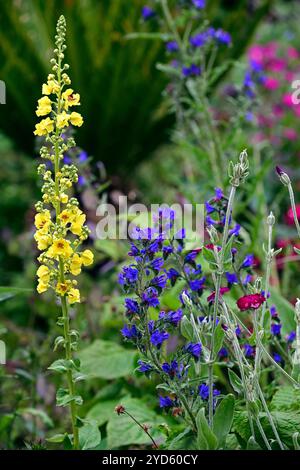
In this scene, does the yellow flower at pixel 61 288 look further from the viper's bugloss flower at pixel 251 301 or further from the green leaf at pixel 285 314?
the green leaf at pixel 285 314

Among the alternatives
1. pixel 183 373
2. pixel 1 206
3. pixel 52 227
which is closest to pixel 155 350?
pixel 183 373

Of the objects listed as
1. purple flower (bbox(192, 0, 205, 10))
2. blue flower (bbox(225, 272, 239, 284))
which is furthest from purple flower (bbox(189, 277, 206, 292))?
purple flower (bbox(192, 0, 205, 10))

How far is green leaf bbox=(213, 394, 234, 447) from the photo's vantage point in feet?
4.81

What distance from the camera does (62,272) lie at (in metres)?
1.59

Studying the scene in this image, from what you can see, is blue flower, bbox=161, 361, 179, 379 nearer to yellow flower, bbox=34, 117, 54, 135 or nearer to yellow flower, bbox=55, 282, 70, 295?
→ yellow flower, bbox=55, 282, 70, 295

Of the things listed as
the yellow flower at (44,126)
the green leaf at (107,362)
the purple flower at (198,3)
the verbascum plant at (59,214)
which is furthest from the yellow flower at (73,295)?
the purple flower at (198,3)

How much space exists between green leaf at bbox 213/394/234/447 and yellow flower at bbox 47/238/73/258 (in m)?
0.44

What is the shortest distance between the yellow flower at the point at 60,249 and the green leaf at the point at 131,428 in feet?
2.10

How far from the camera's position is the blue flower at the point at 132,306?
155 cm

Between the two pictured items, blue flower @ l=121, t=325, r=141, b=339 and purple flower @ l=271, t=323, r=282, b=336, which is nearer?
blue flower @ l=121, t=325, r=141, b=339

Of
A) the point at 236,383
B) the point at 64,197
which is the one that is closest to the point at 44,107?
the point at 64,197

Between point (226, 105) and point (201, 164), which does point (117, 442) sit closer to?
point (201, 164)

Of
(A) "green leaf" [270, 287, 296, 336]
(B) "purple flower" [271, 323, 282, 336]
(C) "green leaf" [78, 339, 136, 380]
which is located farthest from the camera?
(C) "green leaf" [78, 339, 136, 380]

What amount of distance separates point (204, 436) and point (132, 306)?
Answer: 0.31 metres
